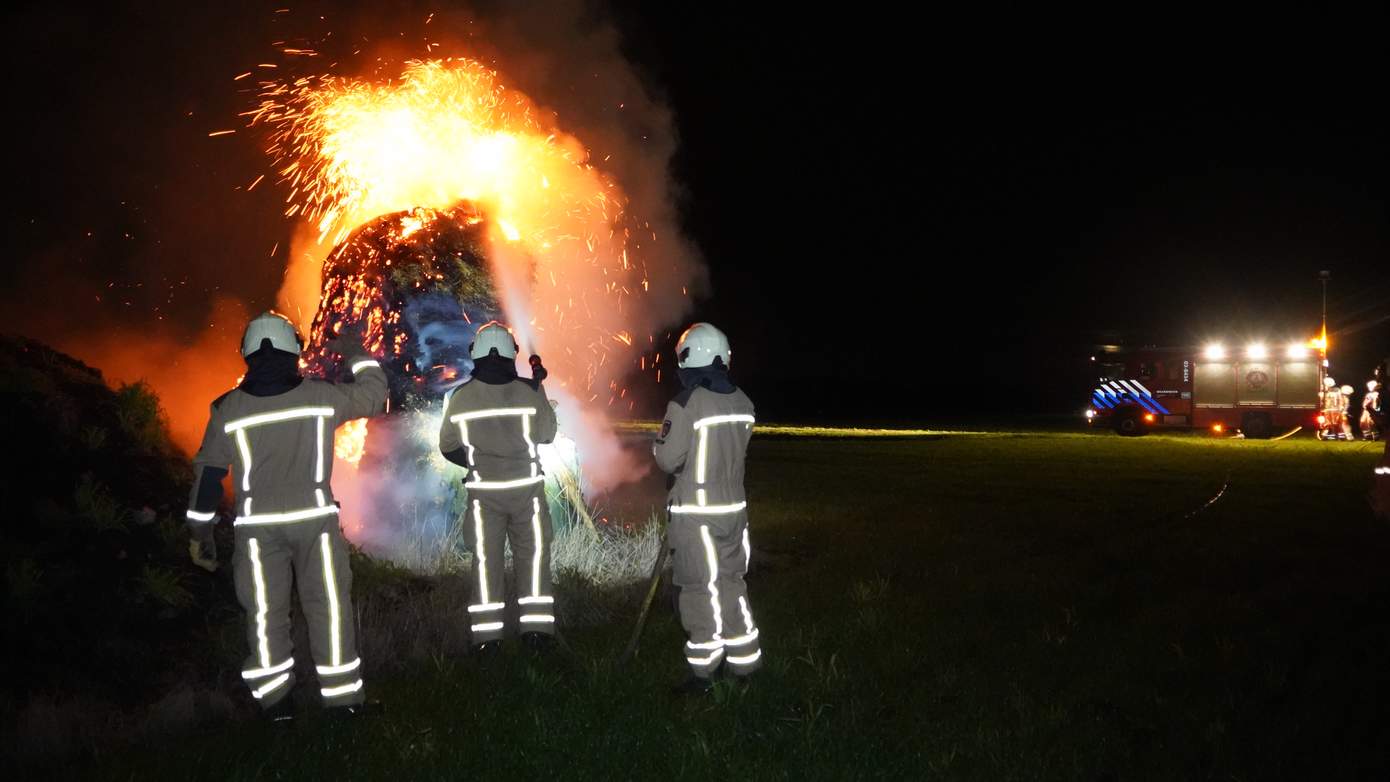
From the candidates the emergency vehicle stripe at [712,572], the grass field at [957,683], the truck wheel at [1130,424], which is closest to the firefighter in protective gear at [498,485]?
the grass field at [957,683]

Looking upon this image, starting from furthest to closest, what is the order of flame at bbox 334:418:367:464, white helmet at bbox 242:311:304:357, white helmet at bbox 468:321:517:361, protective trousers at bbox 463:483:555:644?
flame at bbox 334:418:367:464 < white helmet at bbox 468:321:517:361 < protective trousers at bbox 463:483:555:644 < white helmet at bbox 242:311:304:357

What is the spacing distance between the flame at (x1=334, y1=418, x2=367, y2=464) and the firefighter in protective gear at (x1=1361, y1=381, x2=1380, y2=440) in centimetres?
2307

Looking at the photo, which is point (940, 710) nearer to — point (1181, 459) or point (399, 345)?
point (399, 345)

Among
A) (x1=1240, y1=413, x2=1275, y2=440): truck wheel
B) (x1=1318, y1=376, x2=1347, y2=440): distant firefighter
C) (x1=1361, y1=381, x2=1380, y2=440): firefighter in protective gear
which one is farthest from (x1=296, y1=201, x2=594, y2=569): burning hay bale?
(x1=1240, y1=413, x2=1275, y2=440): truck wheel

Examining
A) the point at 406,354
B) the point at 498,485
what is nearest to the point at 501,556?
the point at 498,485

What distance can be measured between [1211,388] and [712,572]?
31750 millimetres

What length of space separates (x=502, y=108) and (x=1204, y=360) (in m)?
28.0

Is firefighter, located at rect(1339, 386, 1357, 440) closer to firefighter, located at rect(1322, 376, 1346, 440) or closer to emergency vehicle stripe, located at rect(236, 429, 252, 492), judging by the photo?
firefighter, located at rect(1322, 376, 1346, 440)

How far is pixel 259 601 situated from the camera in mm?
5211

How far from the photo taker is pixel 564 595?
7.98 m

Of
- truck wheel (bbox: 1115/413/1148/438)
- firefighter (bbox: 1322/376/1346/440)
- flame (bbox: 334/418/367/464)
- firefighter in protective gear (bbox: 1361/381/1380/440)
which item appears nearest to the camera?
flame (bbox: 334/418/367/464)

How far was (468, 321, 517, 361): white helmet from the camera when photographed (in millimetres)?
6770

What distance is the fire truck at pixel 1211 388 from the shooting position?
3209cm

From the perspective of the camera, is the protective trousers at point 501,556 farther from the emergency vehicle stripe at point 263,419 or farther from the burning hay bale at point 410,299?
the burning hay bale at point 410,299
